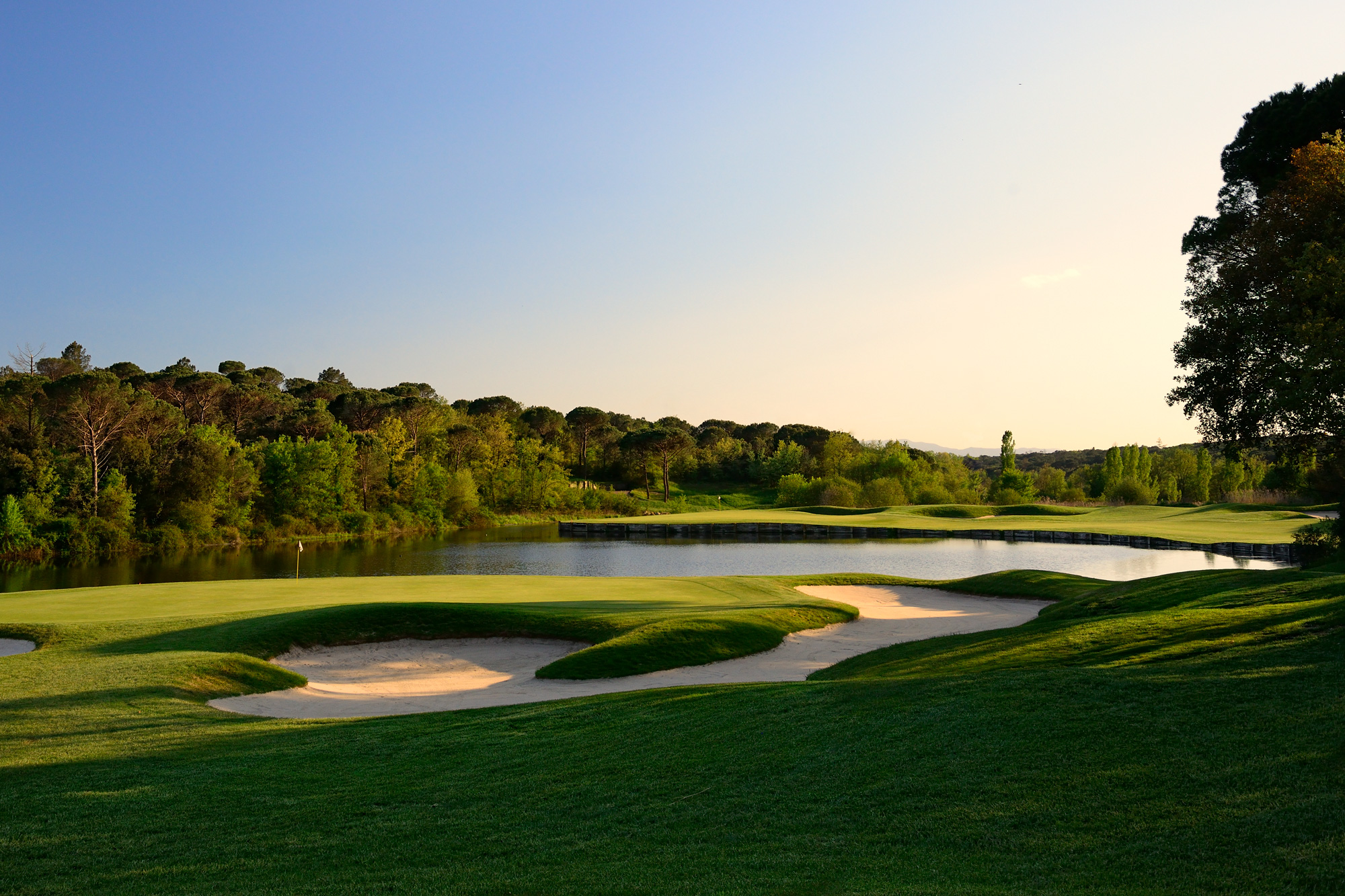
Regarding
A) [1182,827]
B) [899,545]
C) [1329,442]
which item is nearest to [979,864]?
[1182,827]

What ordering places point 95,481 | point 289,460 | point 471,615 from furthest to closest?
point 289,460 → point 95,481 → point 471,615

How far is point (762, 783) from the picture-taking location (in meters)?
5.99

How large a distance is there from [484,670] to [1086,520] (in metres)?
61.7

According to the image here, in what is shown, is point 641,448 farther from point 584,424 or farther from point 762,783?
point 762,783

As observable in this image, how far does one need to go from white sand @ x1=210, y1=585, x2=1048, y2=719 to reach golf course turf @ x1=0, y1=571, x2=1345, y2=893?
7.98 feet

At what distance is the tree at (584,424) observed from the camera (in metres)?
108

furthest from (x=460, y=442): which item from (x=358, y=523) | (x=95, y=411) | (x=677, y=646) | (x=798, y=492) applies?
(x=677, y=646)

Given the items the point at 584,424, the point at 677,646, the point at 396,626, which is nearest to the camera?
the point at 677,646

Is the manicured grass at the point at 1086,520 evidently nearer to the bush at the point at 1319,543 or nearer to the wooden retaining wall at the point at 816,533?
the wooden retaining wall at the point at 816,533

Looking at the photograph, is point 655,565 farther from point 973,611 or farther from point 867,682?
point 867,682

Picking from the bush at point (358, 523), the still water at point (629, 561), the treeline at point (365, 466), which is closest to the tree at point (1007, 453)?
the treeline at point (365, 466)

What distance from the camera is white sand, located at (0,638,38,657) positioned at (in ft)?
49.0

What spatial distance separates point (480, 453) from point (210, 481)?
33554mm

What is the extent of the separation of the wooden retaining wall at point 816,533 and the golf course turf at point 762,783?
4857cm
